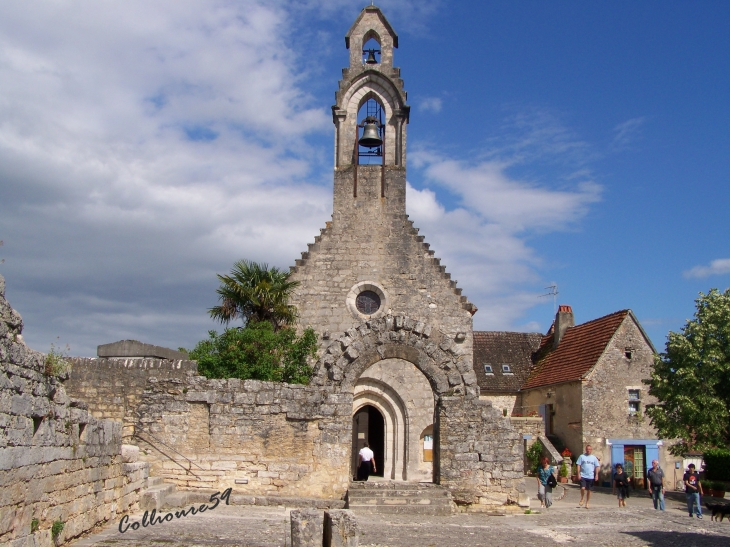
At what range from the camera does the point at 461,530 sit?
11602 mm

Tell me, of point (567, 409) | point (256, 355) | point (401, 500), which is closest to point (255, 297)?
point (256, 355)

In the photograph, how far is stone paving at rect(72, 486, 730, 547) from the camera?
9.22 metres

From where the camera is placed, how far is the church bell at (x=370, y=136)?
69.6 feet

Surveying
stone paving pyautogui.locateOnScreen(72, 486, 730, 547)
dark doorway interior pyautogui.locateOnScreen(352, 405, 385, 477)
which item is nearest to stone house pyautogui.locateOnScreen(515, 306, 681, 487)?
dark doorway interior pyautogui.locateOnScreen(352, 405, 385, 477)

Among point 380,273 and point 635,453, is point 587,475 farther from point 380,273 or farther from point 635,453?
point 635,453

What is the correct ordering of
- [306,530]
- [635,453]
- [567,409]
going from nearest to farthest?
[306,530] < [635,453] < [567,409]

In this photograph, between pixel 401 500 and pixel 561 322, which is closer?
pixel 401 500

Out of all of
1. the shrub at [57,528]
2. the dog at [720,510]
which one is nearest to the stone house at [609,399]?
the dog at [720,510]

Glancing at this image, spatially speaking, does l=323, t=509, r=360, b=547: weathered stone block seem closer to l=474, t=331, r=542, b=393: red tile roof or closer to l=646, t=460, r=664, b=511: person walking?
l=646, t=460, r=664, b=511: person walking

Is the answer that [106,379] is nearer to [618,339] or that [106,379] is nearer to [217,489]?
[217,489]

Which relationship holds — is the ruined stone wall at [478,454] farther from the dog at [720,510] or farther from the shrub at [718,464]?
the shrub at [718,464]

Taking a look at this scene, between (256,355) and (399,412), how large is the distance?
4.72 meters

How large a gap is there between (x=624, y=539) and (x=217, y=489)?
24.2ft

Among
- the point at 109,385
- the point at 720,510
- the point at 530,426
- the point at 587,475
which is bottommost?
the point at 720,510
